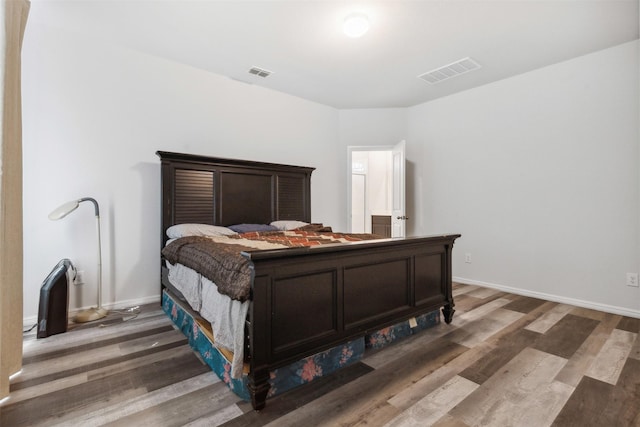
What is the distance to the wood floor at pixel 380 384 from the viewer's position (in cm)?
142

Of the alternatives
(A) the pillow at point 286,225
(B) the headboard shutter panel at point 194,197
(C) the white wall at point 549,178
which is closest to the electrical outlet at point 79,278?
(B) the headboard shutter panel at point 194,197

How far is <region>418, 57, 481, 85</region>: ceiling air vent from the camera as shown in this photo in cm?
327

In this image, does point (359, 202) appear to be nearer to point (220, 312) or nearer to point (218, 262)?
point (218, 262)

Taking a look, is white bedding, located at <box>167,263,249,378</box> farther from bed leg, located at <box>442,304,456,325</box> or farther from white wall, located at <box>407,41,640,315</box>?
white wall, located at <box>407,41,640,315</box>

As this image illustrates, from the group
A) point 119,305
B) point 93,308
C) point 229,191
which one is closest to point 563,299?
point 229,191

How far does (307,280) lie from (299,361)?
1.52 ft

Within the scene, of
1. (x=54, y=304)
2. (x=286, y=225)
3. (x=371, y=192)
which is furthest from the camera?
(x=371, y=192)

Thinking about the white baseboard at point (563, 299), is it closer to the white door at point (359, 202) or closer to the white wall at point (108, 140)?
the white door at point (359, 202)

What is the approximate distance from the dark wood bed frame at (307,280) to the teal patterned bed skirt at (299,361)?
0.28ft

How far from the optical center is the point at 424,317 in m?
2.47

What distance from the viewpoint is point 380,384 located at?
5.51 ft

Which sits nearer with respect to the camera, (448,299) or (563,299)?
(448,299)

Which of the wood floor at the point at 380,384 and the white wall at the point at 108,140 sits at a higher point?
the white wall at the point at 108,140

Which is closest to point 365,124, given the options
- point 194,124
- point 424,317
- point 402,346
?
point 194,124
